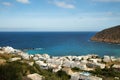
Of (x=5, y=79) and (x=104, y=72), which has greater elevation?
(x=5, y=79)

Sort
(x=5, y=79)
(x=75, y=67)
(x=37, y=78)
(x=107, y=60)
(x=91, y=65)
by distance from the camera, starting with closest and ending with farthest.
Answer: (x=5, y=79) < (x=37, y=78) < (x=75, y=67) < (x=91, y=65) < (x=107, y=60)

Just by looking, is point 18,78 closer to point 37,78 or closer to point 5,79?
point 5,79

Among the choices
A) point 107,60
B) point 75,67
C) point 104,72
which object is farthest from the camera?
point 107,60

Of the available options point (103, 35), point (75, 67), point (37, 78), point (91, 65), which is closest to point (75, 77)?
point (37, 78)

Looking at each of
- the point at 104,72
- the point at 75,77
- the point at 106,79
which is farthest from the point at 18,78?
the point at 104,72

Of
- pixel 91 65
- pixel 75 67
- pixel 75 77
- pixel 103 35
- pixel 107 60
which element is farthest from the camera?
pixel 103 35

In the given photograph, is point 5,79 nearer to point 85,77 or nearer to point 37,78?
point 37,78

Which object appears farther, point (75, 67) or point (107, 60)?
point (107, 60)

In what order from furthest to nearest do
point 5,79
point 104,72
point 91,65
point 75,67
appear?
1. point 91,65
2. point 75,67
3. point 104,72
4. point 5,79

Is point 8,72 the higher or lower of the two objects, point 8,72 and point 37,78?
the higher
